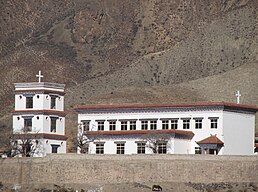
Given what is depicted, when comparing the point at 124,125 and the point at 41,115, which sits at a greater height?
the point at 41,115

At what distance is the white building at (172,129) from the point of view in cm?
17600

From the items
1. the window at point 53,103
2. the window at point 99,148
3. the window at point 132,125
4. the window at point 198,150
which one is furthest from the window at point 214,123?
the window at point 53,103

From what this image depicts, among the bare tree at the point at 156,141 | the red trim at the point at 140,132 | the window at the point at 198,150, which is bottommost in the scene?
the window at the point at 198,150

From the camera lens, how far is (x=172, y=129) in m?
178

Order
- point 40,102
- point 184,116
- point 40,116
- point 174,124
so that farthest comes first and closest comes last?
1. point 40,102
2. point 40,116
3. point 174,124
4. point 184,116

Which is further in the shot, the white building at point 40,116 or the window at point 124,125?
the window at point 124,125

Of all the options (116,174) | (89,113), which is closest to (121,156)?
(116,174)

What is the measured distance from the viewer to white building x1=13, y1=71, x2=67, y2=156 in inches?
7052

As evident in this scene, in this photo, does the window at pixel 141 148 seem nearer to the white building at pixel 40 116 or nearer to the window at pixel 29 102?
the white building at pixel 40 116

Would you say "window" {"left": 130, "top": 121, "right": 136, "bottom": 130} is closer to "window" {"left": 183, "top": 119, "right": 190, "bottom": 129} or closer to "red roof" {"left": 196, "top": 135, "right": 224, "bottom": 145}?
"window" {"left": 183, "top": 119, "right": 190, "bottom": 129}

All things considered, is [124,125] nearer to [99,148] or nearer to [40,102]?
[99,148]

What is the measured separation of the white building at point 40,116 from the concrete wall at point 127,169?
5869 millimetres

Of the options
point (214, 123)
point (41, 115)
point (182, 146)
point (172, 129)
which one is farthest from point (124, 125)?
point (214, 123)

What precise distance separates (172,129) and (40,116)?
44.4ft
